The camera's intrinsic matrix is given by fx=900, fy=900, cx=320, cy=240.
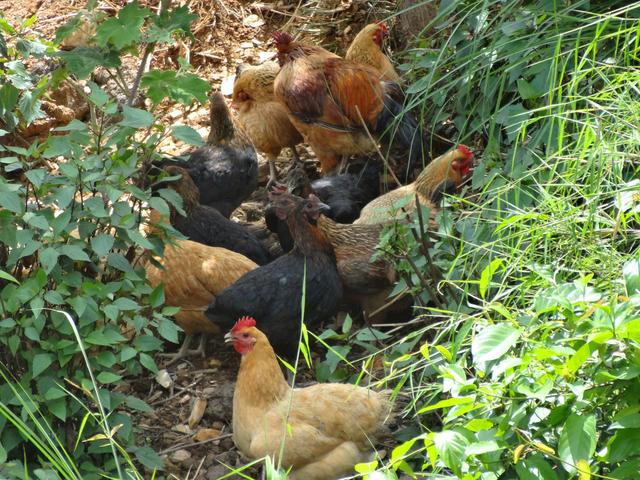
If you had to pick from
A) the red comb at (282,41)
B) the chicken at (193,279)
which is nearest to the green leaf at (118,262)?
the chicken at (193,279)

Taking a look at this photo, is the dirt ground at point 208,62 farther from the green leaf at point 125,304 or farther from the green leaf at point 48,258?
the green leaf at point 48,258

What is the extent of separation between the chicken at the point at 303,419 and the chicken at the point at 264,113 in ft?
9.00

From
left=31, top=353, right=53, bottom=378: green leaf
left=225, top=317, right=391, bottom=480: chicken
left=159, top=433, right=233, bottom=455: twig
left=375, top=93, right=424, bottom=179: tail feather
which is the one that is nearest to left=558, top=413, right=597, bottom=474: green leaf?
left=225, top=317, right=391, bottom=480: chicken

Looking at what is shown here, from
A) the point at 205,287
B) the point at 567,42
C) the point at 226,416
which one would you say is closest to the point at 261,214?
the point at 205,287

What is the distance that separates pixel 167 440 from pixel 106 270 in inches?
40.0

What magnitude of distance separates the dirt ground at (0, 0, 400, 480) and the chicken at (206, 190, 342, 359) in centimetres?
36

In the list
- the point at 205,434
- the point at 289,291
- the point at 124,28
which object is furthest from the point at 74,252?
the point at 289,291

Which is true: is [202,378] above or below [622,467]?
below

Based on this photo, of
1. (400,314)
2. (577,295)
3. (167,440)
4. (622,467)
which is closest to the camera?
(622,467)

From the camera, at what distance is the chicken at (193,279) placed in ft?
15.1

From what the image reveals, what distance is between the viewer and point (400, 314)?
15.0 ft

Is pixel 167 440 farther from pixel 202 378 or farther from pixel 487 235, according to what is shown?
pixel 487 235

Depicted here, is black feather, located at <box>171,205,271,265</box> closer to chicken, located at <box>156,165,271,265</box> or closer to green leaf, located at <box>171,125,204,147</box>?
chicken, located at <box>156,165,271,265</box>

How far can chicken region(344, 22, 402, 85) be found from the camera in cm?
643
